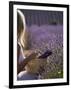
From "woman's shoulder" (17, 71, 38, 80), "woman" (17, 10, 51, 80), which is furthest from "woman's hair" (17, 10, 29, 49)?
"woman's shoulder" (17, 71, 38, 80)

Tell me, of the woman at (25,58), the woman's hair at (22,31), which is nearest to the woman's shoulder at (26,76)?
the woman at (25,58)

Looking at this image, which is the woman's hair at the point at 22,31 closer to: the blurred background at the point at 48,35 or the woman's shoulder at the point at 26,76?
the blurred background at the point at 48,35

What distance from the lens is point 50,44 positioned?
1623 millimetres

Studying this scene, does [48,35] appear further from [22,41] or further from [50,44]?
[22,41]

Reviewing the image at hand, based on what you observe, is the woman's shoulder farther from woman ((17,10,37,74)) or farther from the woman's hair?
the woman's hair

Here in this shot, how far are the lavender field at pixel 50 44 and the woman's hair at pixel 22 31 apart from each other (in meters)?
0.03

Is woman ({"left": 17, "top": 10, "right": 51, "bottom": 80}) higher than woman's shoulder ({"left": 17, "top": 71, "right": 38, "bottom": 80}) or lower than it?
higher

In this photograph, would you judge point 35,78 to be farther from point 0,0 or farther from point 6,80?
point 0,0

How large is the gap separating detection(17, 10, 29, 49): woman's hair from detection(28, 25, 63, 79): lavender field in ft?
0.10

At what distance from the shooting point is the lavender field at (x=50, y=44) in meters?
1.59

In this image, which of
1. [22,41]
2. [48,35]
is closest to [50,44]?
[48,35]

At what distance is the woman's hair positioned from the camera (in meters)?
1.55

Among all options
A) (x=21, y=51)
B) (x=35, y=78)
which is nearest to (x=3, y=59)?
(x=21, y=51)

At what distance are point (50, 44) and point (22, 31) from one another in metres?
0.20
